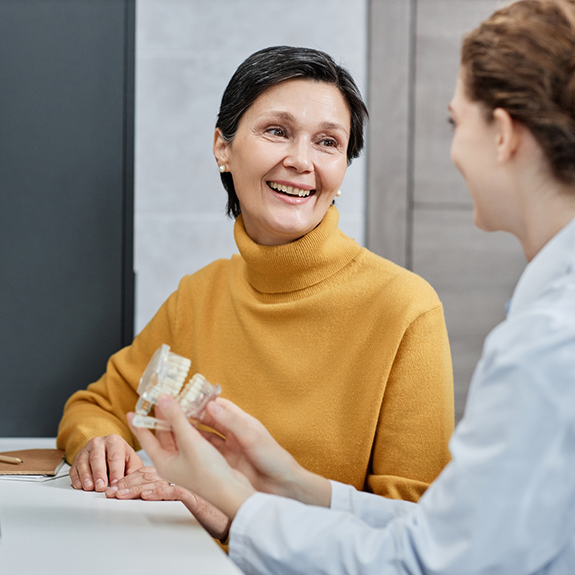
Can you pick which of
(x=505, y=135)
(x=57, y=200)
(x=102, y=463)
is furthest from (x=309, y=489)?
(x=57, y=200)

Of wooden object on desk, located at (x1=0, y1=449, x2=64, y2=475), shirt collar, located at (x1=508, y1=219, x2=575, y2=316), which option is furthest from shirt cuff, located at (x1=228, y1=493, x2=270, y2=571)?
wooden object on desk, located at (x1=0, y1=449, x2=64, y2=475)

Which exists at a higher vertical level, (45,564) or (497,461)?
(497,461)

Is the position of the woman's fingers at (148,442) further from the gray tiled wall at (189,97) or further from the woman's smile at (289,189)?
the gray tiled wall at (189,97)

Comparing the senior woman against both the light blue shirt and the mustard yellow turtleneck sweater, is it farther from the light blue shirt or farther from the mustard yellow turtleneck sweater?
the light blue shirt

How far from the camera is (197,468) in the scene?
67 centimetres

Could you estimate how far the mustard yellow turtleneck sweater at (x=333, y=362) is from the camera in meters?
1.04

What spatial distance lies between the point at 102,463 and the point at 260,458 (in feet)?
1.17

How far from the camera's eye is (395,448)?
1028 mm

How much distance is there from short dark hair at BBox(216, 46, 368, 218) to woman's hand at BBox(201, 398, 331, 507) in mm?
637

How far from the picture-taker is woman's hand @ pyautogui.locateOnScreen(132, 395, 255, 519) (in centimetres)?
67

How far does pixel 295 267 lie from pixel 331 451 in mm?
339

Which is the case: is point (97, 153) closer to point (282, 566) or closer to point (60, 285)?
point (60, 285)

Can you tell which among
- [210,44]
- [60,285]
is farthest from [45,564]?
→ [210,44]

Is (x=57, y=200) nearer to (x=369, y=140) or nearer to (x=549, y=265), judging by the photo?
(x=369, y=140)
